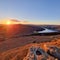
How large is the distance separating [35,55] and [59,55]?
4.08 ft

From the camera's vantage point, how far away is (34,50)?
6.31 meters

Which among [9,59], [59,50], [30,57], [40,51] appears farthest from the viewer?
[9,59]

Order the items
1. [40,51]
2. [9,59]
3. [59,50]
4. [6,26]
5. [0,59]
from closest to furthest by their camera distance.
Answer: [40,51] → [59,50] → [9,59] → [0,59] → [6,26]

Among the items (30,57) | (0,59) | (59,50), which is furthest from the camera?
(0,59)

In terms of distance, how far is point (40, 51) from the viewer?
6.24 meters

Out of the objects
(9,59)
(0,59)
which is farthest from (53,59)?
(0,59)

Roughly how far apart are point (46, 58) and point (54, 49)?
1019 millimetres

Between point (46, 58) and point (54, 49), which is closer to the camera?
point (46, 58)

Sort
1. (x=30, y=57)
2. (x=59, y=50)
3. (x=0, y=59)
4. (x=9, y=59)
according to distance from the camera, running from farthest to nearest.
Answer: (x=0, y=59) → (x=9, y=59) → (x=59, y=50) → (x=30, y=57)

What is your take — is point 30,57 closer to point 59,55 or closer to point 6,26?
point 59,55

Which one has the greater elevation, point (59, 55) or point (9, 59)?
point (59, 55)

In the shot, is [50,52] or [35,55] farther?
[50,52]

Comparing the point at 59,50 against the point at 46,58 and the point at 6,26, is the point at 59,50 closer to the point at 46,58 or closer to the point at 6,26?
the point at 46,58

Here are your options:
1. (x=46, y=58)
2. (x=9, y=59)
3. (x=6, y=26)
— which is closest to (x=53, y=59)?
(x=46, y=58)
